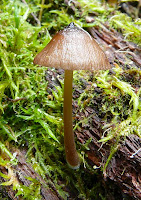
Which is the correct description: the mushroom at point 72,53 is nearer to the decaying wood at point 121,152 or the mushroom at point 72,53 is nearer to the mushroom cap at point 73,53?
the mushroom cap at point 73,53

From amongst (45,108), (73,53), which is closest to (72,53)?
(73,53)

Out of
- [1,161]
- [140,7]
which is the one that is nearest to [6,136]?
[1,161]

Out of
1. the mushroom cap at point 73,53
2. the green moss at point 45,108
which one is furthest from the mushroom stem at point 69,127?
the mushroom cap at point 73,53

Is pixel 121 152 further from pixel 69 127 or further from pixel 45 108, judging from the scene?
pixel 45 108

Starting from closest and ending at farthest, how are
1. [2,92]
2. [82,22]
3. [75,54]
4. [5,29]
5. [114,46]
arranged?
[75,54] < [2,92] < [5,29] < [114,46] < [82,22]

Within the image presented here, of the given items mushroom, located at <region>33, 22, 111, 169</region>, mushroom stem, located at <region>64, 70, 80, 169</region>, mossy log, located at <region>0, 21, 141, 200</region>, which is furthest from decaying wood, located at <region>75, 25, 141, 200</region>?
mushroom, located at <region>33, 22, 111, 169</region>

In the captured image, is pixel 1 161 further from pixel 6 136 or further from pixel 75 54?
pixel 75 54
